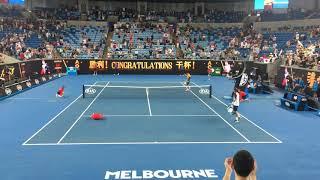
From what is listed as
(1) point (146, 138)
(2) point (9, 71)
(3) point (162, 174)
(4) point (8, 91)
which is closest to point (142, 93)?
(4) point (8, 91)

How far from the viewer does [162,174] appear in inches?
414

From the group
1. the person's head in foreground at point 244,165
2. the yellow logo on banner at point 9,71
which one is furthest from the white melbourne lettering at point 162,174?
the yellow logo on banner at point 9,71

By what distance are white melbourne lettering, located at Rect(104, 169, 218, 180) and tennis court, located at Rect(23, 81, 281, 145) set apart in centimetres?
328

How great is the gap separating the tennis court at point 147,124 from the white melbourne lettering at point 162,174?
328cm

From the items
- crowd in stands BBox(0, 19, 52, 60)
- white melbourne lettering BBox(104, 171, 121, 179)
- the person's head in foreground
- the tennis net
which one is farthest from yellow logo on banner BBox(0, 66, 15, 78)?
the person's head in foreground

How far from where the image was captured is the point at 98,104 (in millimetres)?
22578

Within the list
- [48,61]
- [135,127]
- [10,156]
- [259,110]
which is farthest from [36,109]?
[48,61]

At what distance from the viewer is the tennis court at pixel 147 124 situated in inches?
569

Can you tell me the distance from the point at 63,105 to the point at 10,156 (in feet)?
33.5

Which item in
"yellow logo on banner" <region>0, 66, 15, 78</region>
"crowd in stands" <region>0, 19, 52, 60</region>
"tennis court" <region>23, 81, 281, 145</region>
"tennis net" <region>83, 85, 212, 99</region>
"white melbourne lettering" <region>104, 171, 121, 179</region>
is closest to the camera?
"white melbourne lettering" <region>104, 171, 121, 179</region>

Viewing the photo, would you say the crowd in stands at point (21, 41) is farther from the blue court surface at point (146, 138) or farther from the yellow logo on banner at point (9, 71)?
the blue court surface at point (146, 138)

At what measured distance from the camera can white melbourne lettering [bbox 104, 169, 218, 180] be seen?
10.3 meters

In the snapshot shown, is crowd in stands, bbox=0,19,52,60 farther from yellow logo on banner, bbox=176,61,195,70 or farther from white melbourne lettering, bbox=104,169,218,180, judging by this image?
white melbourne lettering, bbox=104,169,218,180

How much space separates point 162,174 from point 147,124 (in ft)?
21.9
